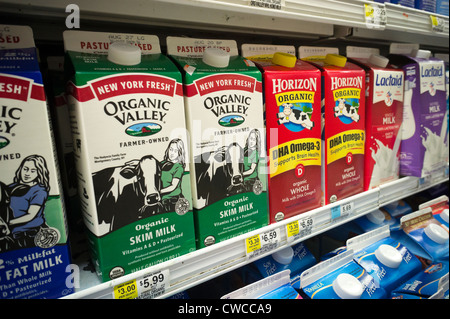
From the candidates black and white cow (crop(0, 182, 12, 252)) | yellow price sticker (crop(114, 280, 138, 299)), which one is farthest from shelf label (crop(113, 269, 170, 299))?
black and white cow (crop(0, 182, 12, 252))

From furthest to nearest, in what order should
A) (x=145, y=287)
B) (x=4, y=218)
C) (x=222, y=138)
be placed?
(x=222, y=138)
(x=145, y=287)
(x=4, y=218)

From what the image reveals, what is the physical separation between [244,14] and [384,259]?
0.96m

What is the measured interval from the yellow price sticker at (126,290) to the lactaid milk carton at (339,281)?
0.52 m

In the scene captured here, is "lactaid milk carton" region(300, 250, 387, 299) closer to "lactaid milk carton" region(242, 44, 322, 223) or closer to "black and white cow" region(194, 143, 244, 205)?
"lactaid milk carton" region(242, 44, 322, 223)

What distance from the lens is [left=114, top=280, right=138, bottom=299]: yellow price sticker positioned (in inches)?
24.0

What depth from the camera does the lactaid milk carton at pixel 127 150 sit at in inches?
23.3

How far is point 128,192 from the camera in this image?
2.06 feet

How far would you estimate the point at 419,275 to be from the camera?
1.08 metres

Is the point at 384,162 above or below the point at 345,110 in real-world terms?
below

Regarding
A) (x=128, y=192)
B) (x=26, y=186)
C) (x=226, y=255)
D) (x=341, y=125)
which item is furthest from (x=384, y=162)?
(x=26, y=186)

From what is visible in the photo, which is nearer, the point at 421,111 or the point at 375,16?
the point at 375,16

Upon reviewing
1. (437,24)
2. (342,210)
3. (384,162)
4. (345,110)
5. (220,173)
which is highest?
(437,24)

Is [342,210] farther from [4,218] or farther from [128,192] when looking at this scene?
[4,218]
